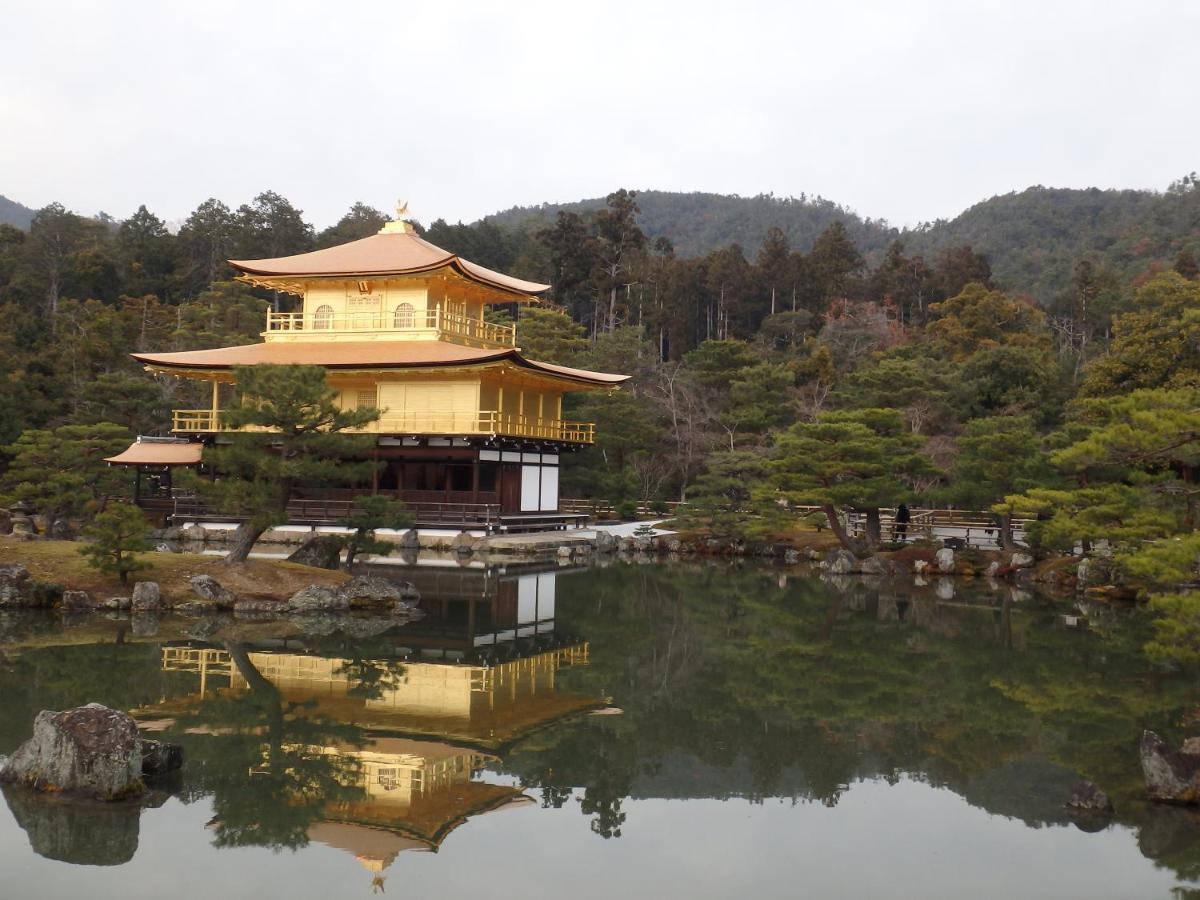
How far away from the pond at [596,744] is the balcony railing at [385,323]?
15.8 metres

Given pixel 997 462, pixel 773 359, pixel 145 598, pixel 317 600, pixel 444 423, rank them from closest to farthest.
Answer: pixel 145 598
pixel 317 600
pixel 997 462
pixel 444 423
pixel 773 359

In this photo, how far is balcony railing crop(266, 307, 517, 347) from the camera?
32.0 meters

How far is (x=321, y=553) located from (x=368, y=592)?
9.47 ft

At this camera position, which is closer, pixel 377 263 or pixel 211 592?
pixel 211 592

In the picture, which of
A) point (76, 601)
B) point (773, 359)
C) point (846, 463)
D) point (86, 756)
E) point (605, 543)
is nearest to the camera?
point (86, 756)

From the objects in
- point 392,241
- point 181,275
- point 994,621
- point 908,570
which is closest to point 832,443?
point 908,570

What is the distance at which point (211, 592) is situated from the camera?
16.5 metres

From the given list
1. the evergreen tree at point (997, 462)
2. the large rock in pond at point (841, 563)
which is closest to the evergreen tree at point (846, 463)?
the large rock in pond at point (841, 563)

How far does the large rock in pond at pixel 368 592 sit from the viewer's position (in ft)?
56.3

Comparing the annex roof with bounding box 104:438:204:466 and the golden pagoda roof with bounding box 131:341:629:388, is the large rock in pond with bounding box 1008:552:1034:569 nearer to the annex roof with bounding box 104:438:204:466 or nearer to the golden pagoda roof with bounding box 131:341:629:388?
the golden pagoda roof with bounding box 131:341:629:388

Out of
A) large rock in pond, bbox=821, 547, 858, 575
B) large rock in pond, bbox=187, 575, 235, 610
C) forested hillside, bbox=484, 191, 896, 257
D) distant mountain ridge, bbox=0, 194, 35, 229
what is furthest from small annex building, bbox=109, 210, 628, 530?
distant mountain ridge, bbox=0, 194, 35, 229

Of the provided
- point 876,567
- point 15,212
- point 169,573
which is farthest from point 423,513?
point 15,212

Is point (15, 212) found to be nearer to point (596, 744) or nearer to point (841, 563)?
point (841, 563)

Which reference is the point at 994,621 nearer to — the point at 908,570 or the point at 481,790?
the point at 908,570
